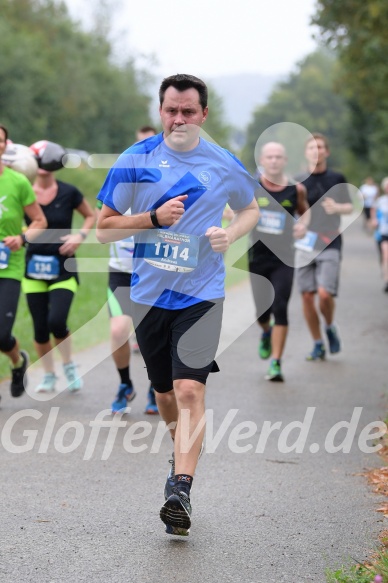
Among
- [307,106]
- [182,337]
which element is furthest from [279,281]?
[307,106]

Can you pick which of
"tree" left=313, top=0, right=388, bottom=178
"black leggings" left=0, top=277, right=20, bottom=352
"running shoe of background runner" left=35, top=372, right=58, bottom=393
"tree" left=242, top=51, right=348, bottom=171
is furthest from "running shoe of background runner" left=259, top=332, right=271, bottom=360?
"tree" left=242, top=51, right=348, bottom=171

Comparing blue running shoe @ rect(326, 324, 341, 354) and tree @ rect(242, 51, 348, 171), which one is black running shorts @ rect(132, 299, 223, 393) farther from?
tree @ rect(242, 51, 348, 171)

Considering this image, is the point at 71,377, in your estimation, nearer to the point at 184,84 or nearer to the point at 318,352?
the point at 318,352

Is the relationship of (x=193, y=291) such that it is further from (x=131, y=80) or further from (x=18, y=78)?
(x=131, y=80)

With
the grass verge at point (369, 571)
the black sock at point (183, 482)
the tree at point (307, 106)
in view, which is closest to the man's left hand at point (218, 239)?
the black sock at point (183, 482)

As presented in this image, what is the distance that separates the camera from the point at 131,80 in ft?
315

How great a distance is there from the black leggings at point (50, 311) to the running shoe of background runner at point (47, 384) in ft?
1.08

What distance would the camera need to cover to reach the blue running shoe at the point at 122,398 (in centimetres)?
841

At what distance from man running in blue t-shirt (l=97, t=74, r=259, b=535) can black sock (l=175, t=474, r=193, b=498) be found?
63 mm

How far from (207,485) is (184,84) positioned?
2405 millimetres

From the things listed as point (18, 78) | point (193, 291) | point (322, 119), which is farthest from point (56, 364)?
point (322, 119)

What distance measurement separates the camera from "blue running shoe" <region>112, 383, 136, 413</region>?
331 inches

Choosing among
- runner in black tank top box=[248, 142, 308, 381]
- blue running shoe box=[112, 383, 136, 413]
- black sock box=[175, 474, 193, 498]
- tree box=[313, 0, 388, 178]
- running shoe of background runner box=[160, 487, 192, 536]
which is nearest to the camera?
running shoe of background runner box=[160, 487, 192, 536]

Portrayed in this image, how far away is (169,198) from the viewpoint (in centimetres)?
532
